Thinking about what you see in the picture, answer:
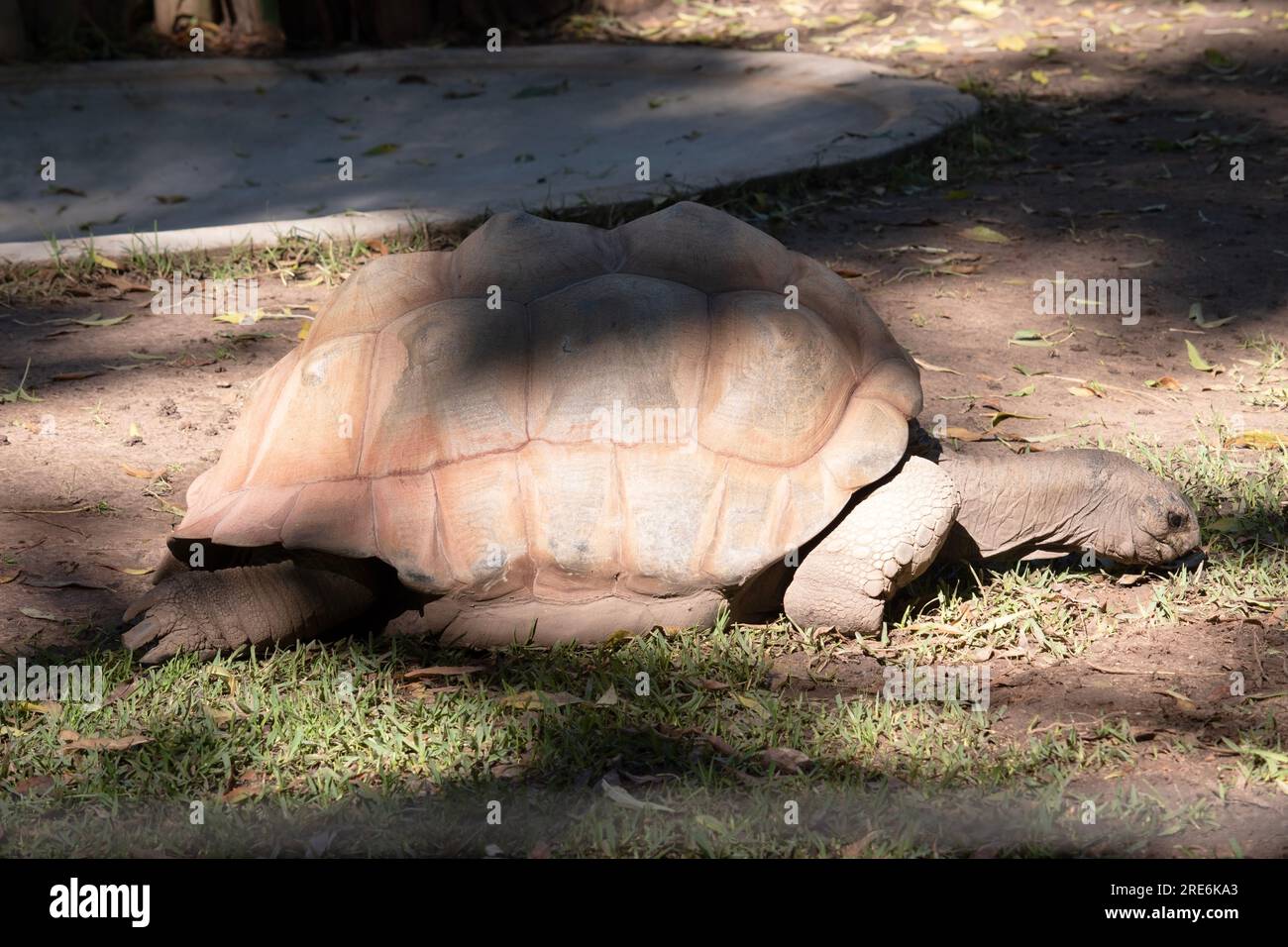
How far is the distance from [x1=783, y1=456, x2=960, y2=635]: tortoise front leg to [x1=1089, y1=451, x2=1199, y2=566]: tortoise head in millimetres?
454

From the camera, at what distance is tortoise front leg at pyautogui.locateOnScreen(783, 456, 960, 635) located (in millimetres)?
3348

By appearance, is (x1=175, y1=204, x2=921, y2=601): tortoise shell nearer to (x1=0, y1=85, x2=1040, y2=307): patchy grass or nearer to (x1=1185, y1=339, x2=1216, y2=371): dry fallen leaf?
(x1=1185, y1=339, x2=1216, y2=371): dry fallen leaf

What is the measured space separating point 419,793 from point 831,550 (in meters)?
1.17

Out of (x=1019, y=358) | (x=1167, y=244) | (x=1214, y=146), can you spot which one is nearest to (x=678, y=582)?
(x=1019, y=358)

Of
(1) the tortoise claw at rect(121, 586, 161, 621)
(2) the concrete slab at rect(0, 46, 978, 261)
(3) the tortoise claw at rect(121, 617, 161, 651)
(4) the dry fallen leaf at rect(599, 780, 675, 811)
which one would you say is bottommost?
(4) the dry fallen leaf at rect(599, 780, 675, 811)

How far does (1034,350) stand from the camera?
5199 mm

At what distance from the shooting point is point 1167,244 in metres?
6.12

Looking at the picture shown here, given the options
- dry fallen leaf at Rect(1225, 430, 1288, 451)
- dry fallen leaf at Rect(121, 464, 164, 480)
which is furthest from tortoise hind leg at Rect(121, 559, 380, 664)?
dry fallen leaf at Rect(1225, 430, 1288, 451)

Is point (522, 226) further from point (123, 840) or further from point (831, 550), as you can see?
point (123, 840)

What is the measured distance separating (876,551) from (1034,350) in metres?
2.17

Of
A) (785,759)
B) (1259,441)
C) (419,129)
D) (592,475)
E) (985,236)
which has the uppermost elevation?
(419,129)

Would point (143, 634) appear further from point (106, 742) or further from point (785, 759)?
point (785, 759)

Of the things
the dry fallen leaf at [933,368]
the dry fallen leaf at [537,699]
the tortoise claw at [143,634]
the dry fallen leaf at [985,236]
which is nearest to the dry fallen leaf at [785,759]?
the dry fallen leaf at [537,699]

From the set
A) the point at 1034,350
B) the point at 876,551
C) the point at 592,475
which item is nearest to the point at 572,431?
the point at 592,475
